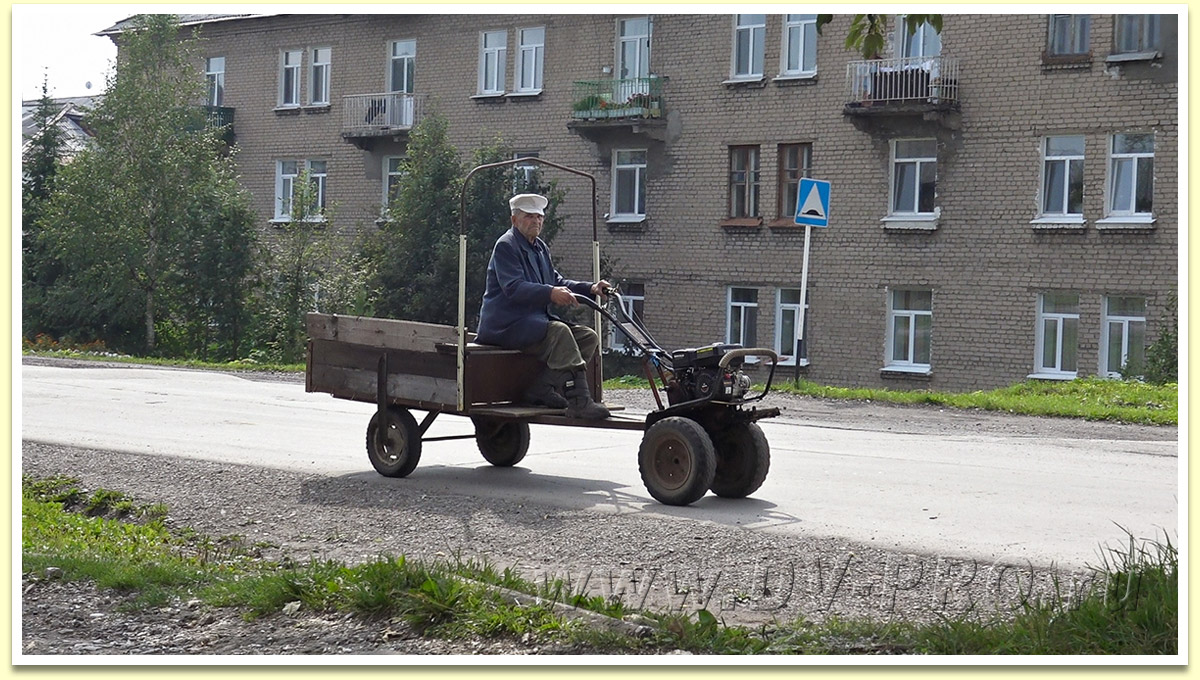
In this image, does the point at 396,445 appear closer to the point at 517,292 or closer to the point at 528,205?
the point at 517,292

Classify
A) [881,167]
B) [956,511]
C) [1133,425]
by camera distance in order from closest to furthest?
[956,511]
[1133,425]
[881,167]

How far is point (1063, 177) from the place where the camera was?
2819 centimetres

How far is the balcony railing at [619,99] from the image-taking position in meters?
32.3

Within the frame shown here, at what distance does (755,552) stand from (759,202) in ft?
80.5

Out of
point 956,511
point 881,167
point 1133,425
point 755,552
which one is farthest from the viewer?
point 881,167

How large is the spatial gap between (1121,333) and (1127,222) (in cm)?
203

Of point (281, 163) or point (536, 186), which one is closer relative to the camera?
point (536, 186)

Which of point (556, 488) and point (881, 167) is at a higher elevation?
point (881, 167)

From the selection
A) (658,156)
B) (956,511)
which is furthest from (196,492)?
(658,156)

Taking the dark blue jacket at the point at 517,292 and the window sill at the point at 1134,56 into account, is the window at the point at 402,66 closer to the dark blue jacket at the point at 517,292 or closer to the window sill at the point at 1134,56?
the window sill at the point at 1134,56

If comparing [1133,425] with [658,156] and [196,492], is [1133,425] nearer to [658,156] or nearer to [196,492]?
[196,492]

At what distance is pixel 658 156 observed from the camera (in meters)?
33.1

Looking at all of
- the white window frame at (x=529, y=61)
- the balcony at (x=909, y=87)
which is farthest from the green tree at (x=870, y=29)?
the white window frame at (x=529, y=61)

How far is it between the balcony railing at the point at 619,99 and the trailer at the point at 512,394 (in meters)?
21.3
